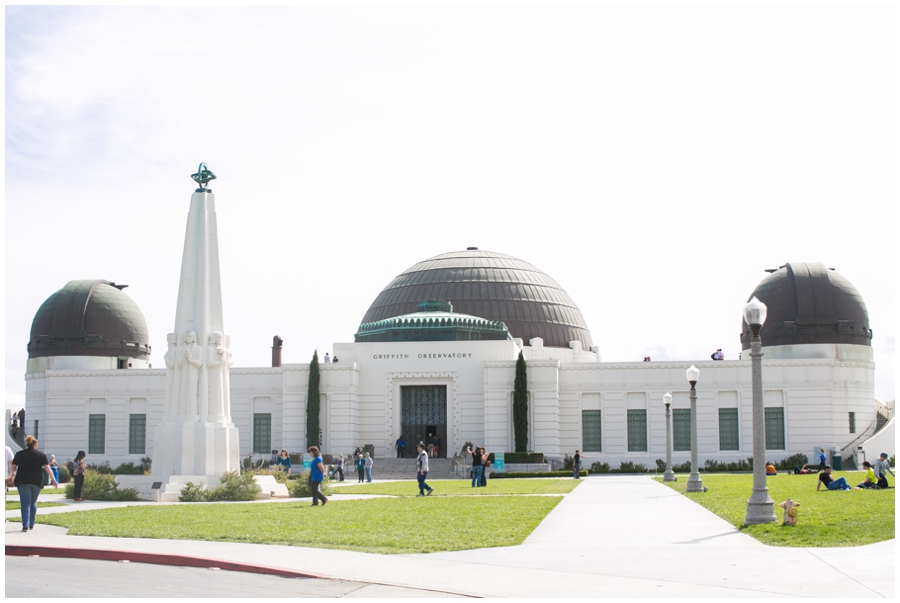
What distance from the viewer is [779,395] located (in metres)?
49.9

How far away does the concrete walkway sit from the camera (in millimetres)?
10344

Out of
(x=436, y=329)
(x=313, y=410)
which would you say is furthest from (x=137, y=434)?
(x=436, y=329)

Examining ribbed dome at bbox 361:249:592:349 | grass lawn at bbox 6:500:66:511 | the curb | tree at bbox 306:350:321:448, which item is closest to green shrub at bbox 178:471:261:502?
grass lawn at bbox 6:500:66:511

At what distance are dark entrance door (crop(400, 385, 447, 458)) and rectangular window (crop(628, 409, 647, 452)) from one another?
920cm

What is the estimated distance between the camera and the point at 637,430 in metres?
50.5

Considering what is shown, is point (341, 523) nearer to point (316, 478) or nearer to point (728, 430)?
point (316, 478)

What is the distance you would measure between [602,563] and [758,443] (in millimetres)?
6213

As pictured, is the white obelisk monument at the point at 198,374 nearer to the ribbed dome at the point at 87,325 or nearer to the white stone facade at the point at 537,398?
the white stone facade at the point at 537,398

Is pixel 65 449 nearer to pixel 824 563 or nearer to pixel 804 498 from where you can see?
pixel 804 498

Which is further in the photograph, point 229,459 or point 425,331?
point 425,331

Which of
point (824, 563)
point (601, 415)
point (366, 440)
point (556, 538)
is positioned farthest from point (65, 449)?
point (824, 563)

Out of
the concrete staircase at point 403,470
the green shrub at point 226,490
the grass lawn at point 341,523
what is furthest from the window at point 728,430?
the green shrub at point 226,490

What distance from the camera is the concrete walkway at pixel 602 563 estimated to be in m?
10.3

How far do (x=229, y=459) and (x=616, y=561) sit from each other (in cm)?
1801
